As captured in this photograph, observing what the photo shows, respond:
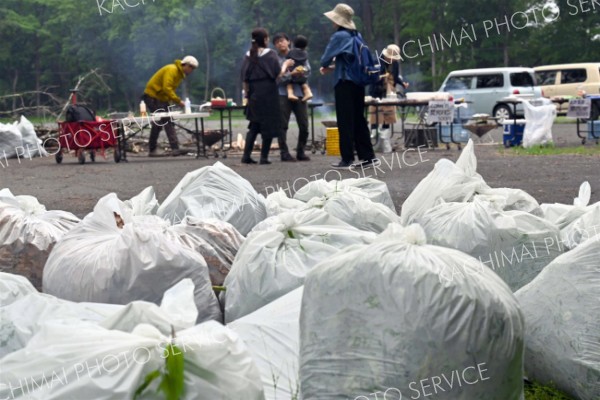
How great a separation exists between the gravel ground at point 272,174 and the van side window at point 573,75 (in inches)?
520

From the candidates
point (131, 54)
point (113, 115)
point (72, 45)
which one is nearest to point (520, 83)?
point (113, 115)

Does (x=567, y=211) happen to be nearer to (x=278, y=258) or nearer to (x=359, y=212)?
(x=359, y=212)

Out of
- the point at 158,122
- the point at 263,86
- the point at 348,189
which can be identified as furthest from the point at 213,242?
the point at 158,122

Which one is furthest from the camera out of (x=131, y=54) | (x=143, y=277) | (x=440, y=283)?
(x=131, y=54)

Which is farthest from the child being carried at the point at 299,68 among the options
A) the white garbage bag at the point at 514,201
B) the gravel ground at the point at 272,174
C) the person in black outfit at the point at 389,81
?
the white garbage bag at the point at 514,201

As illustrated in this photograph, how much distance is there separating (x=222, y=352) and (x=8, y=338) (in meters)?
0.75

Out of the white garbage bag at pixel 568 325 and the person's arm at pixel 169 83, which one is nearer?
the white garbage bag at pixel 568 325

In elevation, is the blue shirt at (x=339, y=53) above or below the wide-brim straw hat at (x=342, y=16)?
below

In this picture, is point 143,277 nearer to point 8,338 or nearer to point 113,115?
point 8,338

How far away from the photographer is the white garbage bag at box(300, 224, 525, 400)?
108 inches

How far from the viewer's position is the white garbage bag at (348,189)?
5234 mm

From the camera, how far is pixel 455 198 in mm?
4906

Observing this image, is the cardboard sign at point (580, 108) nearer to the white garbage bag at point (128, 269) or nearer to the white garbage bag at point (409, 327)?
the white garbage bag at point (128, 269)

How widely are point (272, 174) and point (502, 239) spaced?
280 inches
